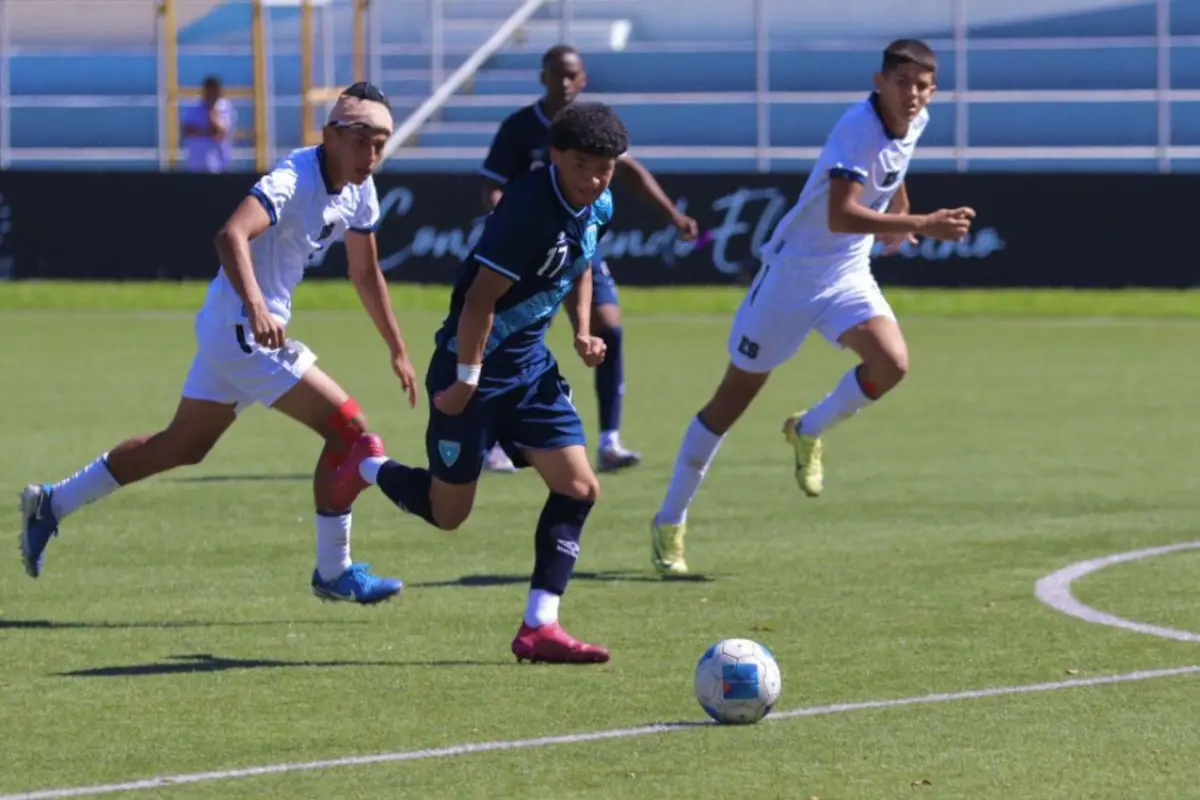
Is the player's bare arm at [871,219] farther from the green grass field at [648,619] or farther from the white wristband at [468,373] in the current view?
the white wristband at [468,373]

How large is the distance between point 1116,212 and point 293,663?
1934cm

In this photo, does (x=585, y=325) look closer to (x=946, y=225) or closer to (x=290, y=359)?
(x=290, y=359)

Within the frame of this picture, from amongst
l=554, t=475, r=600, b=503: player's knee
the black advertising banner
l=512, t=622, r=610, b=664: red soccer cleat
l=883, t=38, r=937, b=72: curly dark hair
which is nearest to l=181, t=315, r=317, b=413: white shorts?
l=554, t=475, r=600, b=503: player's knee

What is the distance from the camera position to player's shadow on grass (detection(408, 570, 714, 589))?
10258 millimetres

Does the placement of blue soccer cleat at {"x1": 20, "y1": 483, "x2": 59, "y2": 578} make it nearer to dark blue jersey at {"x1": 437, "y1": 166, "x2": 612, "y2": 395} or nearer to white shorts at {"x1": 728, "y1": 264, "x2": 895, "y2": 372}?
dark blue jersey at {"x1": 437, "y1": 166, "x2": 612, "y2": 395}

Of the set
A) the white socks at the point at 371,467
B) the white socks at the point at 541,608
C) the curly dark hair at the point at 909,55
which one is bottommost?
the white socks at the point at 541,608

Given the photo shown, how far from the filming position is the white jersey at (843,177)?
35.0ft

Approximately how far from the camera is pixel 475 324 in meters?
8.29

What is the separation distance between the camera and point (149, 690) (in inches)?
312

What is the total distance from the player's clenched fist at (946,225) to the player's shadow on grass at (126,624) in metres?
2.77

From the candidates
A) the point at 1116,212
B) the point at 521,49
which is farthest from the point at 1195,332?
the point at 521,49

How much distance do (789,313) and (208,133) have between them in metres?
20.8

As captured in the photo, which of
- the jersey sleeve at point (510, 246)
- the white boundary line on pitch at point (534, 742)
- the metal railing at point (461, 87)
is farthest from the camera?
the metal railing at point (461, 87)

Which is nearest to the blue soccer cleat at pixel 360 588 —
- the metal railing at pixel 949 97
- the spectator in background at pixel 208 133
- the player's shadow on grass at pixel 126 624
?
the player's shadow on grass at pixel 126 624
